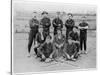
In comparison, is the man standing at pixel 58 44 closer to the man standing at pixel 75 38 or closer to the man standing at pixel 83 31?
the man standing at pixel 75 38

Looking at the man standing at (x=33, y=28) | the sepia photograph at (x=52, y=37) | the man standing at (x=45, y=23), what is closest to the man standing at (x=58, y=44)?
the sepia photograph at (x=52, y=37)

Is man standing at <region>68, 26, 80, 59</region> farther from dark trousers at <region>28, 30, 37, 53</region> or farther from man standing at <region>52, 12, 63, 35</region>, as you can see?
dark trousers at <region>28, 30, 37, 53</region>

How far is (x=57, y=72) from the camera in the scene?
1922mm

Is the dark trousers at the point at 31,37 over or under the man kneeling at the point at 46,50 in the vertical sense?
over

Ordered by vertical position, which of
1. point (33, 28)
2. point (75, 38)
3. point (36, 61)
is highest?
point (33, 28)

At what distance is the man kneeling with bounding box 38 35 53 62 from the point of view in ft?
6.14

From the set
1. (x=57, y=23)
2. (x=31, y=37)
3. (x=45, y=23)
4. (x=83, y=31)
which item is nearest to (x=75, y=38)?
(x=83, y=31)

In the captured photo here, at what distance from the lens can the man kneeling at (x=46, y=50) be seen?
6.14 feet

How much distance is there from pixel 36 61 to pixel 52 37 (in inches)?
11.1

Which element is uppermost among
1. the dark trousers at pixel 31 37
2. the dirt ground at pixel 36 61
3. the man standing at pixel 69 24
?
the man standing at pixel 69 24

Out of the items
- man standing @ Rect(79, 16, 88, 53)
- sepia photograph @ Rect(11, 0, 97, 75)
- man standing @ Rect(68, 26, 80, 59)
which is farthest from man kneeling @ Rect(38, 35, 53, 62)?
man standing @ Rect(79, 16, 88, 53)

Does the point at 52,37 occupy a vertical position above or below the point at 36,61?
above

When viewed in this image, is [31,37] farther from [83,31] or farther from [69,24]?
[83,31]

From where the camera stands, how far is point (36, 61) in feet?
6.11
